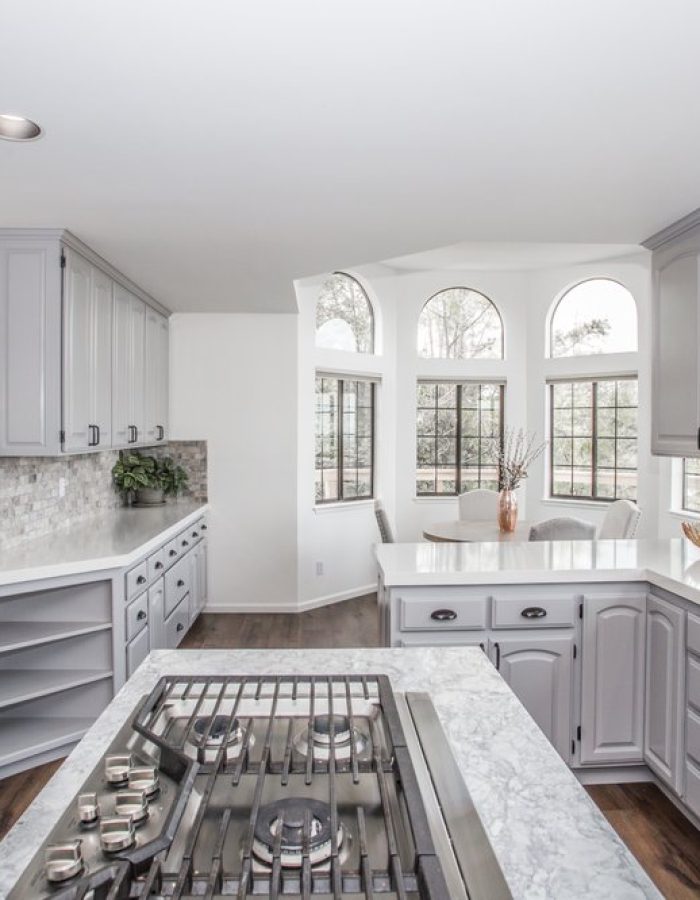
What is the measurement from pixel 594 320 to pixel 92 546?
17.5 ft

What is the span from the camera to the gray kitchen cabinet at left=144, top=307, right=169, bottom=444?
4.88 meters

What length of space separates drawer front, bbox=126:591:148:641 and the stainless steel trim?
7.99 feet

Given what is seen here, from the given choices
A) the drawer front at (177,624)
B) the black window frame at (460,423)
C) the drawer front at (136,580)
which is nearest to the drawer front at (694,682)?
the drawer front at (136,580)

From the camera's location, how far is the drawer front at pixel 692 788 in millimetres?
2467

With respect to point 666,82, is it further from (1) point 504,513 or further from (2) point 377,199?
(1) point 504,513

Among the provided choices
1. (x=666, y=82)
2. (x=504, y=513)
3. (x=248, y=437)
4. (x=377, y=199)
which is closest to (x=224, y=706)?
(x=666, y=82)

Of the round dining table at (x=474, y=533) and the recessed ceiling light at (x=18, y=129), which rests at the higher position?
the recessed ceiling light at (x=18, y=129)

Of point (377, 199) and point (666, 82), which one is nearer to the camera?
point (666, 82)

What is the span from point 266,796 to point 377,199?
238cm

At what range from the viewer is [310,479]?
18.9ft

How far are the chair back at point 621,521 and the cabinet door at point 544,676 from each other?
1.51m

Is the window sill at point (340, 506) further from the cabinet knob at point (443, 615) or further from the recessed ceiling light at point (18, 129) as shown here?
the recessed ceiling light at point (18, 129)

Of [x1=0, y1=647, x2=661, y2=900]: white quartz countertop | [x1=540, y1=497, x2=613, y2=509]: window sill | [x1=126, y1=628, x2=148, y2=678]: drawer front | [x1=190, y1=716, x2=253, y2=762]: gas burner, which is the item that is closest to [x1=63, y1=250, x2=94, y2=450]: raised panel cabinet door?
[x1=126, y1=628, x2=148, y2=678]: drawer front

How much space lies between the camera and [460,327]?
7137 mm
